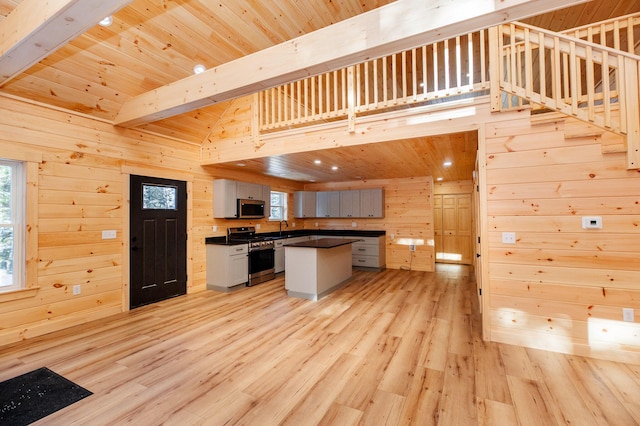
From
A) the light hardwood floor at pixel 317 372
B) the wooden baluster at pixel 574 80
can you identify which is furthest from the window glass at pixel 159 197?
the wooden baluster at pixel 574 80

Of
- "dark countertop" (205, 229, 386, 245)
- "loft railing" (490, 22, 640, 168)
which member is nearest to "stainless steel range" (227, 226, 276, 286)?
"dark countertop" (205, 229, 386, 245)

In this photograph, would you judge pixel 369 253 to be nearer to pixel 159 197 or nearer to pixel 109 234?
pixel 159 197

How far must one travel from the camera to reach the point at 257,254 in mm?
5668

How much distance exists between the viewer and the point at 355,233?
7.44 metres

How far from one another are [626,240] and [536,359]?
1368 mm

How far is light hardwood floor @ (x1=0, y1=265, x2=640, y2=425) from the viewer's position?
6.43 ft

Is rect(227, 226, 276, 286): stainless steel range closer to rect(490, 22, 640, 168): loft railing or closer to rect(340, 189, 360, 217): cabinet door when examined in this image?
rect(340, 189, 360, 217): cabinet door

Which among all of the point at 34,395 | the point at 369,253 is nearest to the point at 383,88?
the point at 369,253

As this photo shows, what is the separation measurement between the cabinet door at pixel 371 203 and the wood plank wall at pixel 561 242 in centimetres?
408

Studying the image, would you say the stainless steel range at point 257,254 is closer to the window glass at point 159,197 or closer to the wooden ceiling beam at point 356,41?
the window glass at point 159,197

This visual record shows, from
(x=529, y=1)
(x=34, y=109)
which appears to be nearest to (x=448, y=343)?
(x=529, y=1)

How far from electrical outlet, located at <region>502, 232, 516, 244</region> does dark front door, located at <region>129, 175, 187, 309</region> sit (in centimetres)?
474

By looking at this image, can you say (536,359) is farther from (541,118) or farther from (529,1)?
(529,1)

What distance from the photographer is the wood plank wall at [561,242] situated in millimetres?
2627
